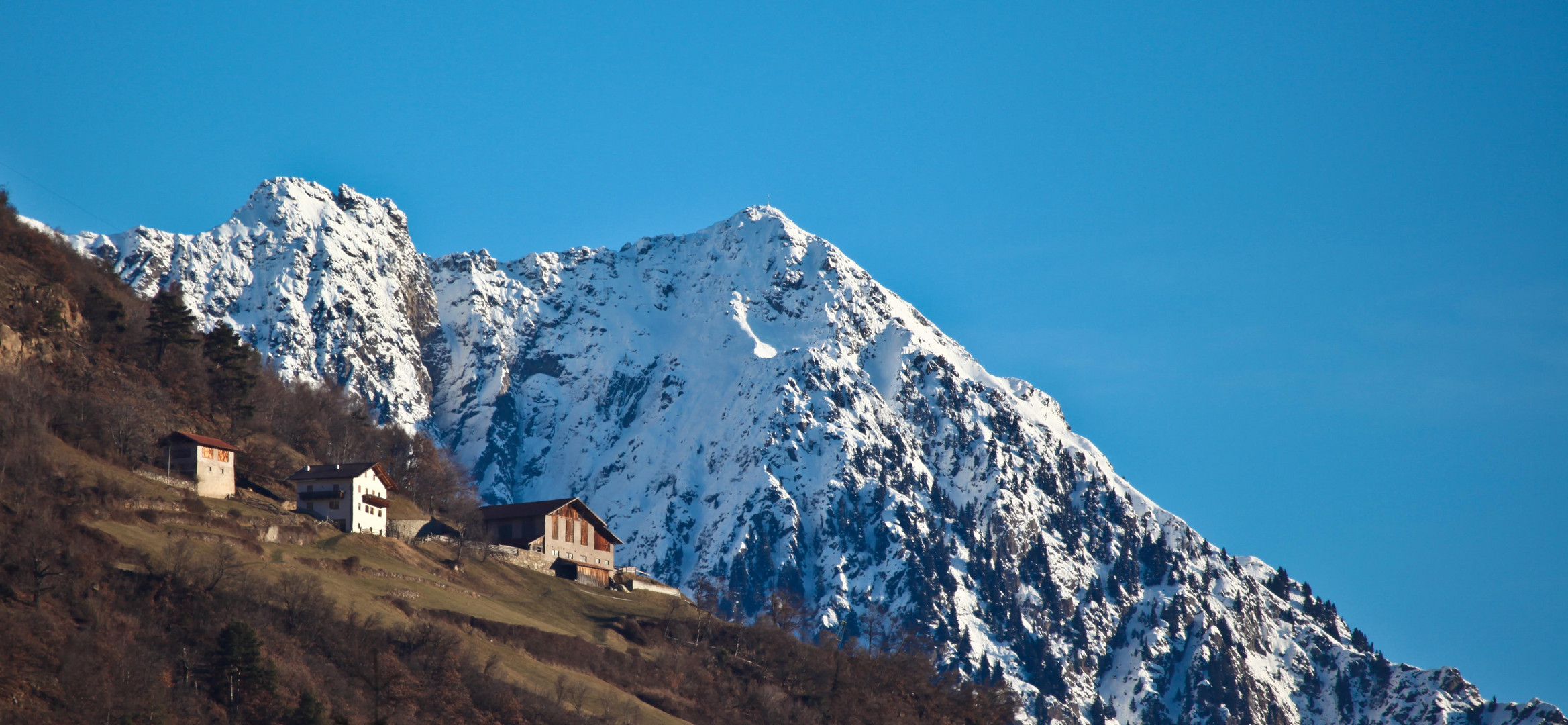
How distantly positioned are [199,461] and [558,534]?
38254 millimetres

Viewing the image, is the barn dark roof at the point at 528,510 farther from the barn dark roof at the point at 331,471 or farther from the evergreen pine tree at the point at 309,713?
the evergreen pine tree at the point at 309,713

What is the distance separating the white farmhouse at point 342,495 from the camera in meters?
116

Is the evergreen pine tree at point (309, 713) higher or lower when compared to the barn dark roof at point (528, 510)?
lower

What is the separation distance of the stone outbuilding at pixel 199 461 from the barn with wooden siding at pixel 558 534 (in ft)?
99.5

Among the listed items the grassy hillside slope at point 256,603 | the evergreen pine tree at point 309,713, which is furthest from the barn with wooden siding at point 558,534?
the evergreen pine tree at point 309,713

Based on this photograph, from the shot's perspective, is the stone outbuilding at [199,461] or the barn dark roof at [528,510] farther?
the barn dark roof at [528,510]

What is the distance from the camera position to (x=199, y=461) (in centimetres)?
10606

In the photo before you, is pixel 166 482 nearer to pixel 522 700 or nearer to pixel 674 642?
pixel 522 700

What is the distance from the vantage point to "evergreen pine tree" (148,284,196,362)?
4877 inches

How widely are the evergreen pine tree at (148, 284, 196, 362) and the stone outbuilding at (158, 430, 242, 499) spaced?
1844cm

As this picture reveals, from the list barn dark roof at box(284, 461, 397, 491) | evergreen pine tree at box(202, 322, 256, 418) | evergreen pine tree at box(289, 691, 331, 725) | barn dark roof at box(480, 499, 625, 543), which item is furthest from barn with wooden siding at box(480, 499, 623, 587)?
evergreen pine tree at box(289, 691, 331, 725)

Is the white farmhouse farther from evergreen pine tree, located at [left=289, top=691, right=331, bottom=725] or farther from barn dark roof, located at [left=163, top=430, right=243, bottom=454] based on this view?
evergreen pine tree, located at [left=289, top=691, right=331, bottom=725]

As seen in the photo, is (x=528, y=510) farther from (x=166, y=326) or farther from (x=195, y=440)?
(x=195, y=440)

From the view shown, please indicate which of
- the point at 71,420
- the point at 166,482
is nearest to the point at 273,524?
the point at 166,482
